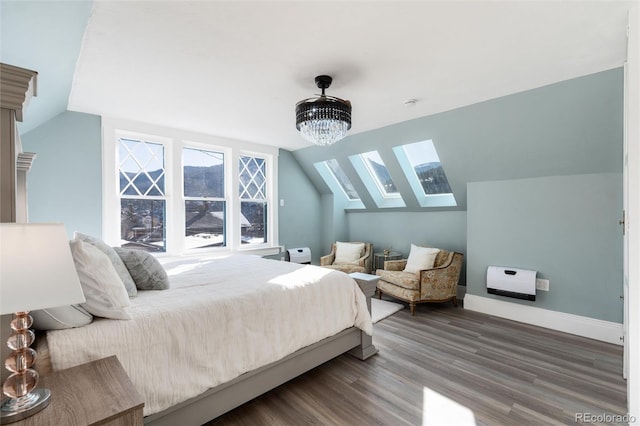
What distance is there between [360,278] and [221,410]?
1.49m

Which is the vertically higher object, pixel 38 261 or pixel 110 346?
pixel 38 261

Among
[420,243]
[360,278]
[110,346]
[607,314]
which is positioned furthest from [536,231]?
[110,346]

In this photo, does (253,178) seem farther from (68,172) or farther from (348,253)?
(68,172)

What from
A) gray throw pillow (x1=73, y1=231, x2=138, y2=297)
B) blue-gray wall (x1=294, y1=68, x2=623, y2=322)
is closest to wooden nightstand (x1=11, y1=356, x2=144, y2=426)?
gray throw pillow (x1=73, y1=231, x2=138, y2=297)

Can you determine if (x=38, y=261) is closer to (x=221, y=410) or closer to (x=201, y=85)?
(x=221, y=410)

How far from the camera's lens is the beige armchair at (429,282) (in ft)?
12.4

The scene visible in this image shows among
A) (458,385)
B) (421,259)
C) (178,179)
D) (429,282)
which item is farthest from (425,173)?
(178,179)

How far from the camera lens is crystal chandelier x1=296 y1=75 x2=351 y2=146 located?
7.63 feet

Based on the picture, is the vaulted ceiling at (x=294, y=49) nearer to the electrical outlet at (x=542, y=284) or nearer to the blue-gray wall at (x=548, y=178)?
the blue-gray wall at (x=548, y=178)

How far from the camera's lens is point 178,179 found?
413 centimetres

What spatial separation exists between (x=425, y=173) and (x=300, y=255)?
2603mm

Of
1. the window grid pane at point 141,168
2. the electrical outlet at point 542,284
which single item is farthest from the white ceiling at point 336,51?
the electrical outlet at point 542,284

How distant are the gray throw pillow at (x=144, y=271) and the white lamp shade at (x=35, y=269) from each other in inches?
45.1

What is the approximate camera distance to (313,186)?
5906 mm
